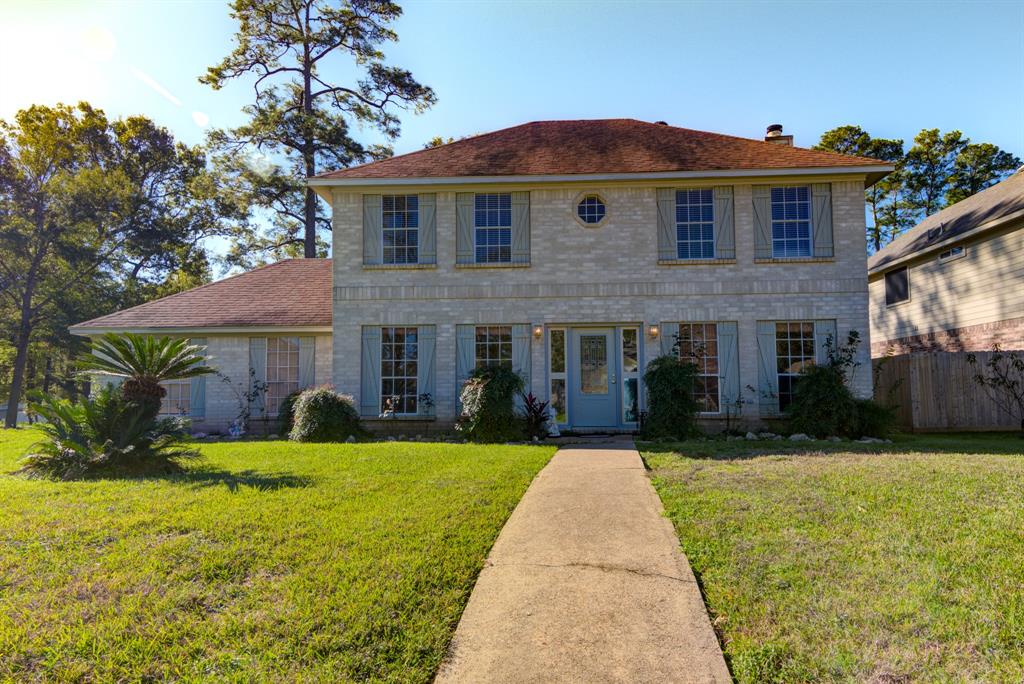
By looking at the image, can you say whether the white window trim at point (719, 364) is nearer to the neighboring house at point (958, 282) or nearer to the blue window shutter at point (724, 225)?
the blue window shutter at point (724, 225)

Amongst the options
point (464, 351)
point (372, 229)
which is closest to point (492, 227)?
point (372, 229)

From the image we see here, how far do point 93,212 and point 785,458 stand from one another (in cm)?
2637

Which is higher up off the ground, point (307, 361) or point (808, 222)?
point (808, 222)

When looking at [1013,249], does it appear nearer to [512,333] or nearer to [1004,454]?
[1004,454]

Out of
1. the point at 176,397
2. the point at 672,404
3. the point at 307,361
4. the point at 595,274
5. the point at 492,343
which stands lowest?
the point at 672,404

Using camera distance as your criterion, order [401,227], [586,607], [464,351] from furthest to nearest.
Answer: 1. [401,227]
2. [464,351]
3. [586,607]

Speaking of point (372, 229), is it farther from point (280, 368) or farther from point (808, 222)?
point (808, 222)

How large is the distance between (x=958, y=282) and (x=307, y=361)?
56.7ft

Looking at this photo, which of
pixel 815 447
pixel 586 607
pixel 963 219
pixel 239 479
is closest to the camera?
pixel 586 607

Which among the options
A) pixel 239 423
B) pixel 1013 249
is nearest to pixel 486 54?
pixel 239 423

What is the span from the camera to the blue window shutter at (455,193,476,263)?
12.7m

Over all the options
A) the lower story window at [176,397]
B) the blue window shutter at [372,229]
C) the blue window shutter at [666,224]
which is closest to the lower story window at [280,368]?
the lower story window at [176,397]

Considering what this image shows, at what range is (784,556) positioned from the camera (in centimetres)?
412

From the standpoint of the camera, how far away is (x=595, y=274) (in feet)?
40.8
